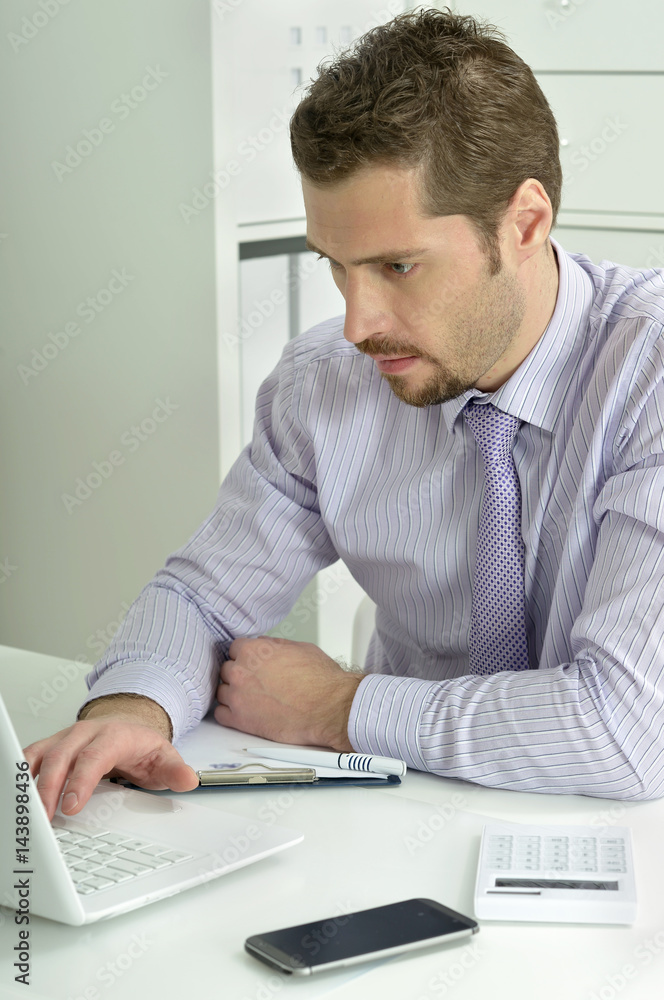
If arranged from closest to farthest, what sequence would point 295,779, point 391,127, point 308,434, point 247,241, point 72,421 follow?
1. point 295,779
2. point 391,127
3. point 308,434
4. point 247,241
5. point 72,421

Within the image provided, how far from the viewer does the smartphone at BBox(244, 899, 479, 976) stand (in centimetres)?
65

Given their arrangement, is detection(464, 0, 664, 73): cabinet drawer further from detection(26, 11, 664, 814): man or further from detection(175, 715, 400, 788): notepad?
detection(175, 715, 400, 788): notepad

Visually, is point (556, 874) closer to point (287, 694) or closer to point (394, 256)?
point (287, 694)

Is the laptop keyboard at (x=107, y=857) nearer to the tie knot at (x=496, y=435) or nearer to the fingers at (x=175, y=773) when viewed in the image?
the fingers at (x=175, y=773)

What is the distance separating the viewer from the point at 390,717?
1003 millimetres

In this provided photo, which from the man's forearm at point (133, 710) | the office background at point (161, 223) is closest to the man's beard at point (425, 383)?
the man's forearm at point (133, 710)

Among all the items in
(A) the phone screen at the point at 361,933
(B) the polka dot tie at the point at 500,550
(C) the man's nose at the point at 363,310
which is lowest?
(A) the phone screen at the point at 361,933

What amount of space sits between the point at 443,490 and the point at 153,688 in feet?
1.28

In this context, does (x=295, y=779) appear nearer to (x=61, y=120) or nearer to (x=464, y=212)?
(x=464, y=212)

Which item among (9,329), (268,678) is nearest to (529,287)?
(268,678)

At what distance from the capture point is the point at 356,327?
110cm

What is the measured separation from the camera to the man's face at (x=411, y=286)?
3.48 feet

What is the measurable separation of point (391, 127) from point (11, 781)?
27.9 inches

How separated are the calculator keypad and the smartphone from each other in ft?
0.26
